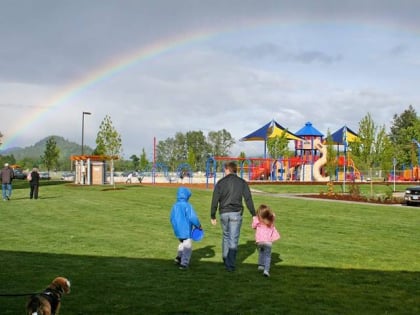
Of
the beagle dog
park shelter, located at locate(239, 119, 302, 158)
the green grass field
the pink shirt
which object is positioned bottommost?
the green grass field

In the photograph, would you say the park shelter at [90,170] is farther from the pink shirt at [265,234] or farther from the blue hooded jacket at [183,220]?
the pink shirt at [265,234]

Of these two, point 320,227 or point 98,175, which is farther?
point 98,175

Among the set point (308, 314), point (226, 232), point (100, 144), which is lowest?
point (308, 314)

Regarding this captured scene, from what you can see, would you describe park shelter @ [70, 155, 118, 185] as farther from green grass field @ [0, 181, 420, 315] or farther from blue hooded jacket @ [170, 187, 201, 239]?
blue hooded jacket @ [170, 187, 201, 239]

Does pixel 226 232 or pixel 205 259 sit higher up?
pixel 226 232

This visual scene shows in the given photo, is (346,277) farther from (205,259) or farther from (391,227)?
(391,227)

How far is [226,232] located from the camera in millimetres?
9414

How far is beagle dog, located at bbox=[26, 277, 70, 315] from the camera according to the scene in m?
5.14

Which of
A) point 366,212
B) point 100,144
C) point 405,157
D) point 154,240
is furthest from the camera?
point 405,157

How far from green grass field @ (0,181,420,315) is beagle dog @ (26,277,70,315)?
66cm

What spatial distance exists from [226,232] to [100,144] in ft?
115

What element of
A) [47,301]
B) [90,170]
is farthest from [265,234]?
[90,170]

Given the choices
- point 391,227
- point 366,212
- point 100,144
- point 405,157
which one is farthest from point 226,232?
point 405,157

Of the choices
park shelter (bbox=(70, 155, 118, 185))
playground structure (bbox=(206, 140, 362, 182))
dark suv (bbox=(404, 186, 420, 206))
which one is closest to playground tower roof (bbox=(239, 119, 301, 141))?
playground structure (bbox=(206, 140, 362, 182))
